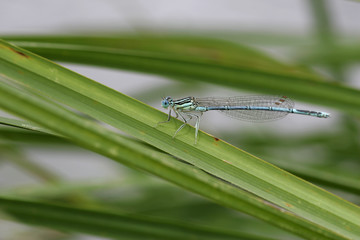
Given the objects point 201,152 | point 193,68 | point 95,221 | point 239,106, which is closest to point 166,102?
point 239,106

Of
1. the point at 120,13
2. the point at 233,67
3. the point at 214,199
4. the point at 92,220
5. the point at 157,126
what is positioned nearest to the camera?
the point at 214,199

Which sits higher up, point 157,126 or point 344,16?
point 344,16

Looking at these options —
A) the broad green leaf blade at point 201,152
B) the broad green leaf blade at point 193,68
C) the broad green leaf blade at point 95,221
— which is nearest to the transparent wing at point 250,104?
the broad green leaf blade at point 193,68

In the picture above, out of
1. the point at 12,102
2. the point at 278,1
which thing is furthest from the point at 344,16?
the point at 12,102

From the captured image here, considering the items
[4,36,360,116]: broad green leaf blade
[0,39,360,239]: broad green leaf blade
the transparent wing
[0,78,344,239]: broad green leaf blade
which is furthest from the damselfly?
[0,78,344,239]: broad green leaf blade

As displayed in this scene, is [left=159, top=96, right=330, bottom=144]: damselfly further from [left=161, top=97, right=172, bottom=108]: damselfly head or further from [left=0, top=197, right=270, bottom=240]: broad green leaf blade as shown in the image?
[left=0, top=197, right=270, bottom=240]: broad green leaf blade

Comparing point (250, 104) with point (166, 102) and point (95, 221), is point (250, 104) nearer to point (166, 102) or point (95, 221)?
point (166, 102)

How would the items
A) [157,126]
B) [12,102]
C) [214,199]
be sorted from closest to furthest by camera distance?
1. [12,102]
2. [214,199]
3. [157,126]

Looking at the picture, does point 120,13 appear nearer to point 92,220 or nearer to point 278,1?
point 278,1
